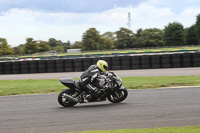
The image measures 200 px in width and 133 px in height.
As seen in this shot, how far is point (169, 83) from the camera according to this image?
12.1m

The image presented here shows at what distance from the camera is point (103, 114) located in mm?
6992

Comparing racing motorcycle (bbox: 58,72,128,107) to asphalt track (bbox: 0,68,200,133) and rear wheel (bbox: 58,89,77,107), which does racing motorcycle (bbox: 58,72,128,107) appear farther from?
asphalt track (bbox: 0,68,200,133)

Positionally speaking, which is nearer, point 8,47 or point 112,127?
point 112,127

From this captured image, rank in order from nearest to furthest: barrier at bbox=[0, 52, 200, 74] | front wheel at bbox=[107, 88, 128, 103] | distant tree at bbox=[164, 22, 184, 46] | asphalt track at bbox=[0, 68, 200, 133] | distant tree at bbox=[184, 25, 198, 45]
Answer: asphalt track at bbox=[0, 68, 200, 133], front wheel at bbox=[107, 88, 128, 103], barrier at bbox=[0, 52, 200, 74], distant tree at bbox=[184, 25, 198, 45], distant tree at bbox=[164, 22, 184, 46]

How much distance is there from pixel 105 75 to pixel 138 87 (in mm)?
3935

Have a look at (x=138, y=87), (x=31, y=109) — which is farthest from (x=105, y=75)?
(x=138, y=87)

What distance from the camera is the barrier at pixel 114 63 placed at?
64.1 feet

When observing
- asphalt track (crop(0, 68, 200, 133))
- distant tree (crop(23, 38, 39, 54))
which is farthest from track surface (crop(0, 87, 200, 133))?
distant tree (crop(23, 38, 39, 54))

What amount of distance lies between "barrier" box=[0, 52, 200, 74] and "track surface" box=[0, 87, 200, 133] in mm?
10326

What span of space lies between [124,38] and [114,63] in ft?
269

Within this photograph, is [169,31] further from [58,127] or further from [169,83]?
[58,127]

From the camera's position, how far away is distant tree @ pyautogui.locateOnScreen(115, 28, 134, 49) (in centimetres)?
10012

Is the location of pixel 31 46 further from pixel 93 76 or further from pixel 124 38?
pixel 93 76

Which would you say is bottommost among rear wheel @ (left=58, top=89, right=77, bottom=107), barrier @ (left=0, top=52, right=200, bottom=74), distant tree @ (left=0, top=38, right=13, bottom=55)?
rear wheel @ (left=58, top=89, right=77, bottom=107)
